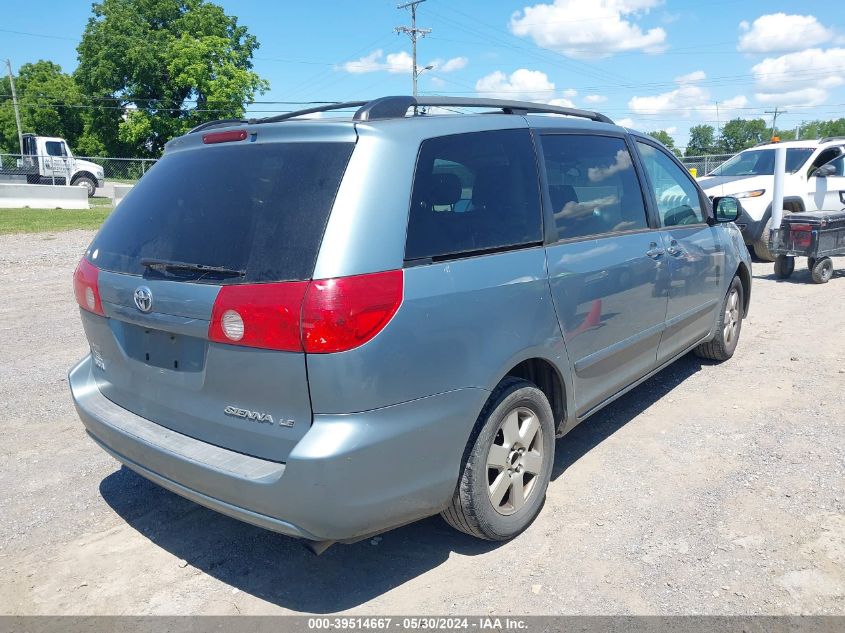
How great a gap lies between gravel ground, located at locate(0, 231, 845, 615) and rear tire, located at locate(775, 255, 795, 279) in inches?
231

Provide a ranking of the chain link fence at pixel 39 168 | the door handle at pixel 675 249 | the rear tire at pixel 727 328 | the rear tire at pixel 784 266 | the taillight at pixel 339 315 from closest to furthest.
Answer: the taillight at pixel 339 315 < the door handle at pixel 675 249 < the rear tire at pixel 727 328 < the rear tire at pixel 784 266 < the chain link fence at pixel 39 168

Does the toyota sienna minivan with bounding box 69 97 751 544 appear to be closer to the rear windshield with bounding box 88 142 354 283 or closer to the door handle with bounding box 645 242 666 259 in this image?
the rear windshield with bounding box 88 142 354 283

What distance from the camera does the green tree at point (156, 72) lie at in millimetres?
51188

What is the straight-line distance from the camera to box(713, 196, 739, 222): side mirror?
539 cm

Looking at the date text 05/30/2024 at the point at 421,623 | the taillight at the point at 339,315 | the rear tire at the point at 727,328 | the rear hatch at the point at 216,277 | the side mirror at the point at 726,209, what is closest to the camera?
the taillight at the point at 339,315

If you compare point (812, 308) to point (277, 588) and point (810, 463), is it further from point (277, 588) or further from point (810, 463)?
point (277, 588)

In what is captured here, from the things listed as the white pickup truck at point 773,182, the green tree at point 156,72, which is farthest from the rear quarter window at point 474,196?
the green tree at point 156,72

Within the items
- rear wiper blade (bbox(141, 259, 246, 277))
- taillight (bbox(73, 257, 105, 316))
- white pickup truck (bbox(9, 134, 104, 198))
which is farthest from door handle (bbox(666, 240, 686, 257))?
white pickup truck (bbox(9, 134, 104, 198))

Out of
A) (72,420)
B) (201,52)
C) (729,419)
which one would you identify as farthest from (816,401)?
(201,52)

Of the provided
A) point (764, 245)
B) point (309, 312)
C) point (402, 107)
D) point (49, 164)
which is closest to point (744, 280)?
point (402, 107)

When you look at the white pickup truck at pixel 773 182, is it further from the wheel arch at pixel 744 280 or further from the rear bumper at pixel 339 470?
the rear bumper at pixel 339 470

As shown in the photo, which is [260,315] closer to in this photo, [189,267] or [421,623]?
[189,267]

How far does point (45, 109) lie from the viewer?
59.6 m

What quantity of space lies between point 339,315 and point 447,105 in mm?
1415
